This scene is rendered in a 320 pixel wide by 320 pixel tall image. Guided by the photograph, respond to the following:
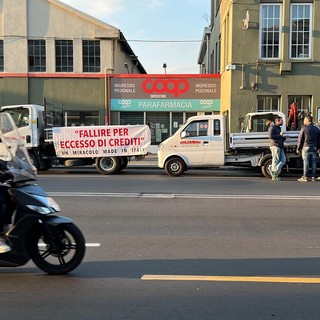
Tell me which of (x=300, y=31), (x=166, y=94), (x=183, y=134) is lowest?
(x=183, y=134)

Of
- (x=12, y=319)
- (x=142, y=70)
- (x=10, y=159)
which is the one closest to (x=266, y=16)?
(x=10, y=159)

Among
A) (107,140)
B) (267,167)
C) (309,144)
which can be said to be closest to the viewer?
(309,144)

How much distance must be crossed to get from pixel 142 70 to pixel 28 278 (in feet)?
112

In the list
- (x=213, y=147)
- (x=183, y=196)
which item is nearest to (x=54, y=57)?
(x=213, y=147)

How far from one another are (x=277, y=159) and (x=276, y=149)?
298 millimetres

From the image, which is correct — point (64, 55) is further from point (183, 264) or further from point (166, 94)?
point (183, 264)

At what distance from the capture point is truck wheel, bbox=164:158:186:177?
13852 mm

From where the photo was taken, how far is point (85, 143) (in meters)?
14.6

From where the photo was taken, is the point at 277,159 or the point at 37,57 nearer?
the point at 277,159

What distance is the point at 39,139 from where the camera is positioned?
15055 mm

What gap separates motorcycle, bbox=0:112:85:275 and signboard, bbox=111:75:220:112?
17.8 metres

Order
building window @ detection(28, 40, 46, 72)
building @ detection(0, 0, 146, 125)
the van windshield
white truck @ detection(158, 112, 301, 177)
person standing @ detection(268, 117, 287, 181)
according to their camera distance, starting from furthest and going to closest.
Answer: building window @ detection(28, 40, 46, 72), building @ detection(0, 0, 146, 125), the van windshield, white truck @ detection(158, 112, 301, 177), person standing @ detection(268, 117, 287, 181)

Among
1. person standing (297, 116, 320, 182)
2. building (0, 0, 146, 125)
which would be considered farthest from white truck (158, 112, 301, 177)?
building (0, 0, 146, 125)

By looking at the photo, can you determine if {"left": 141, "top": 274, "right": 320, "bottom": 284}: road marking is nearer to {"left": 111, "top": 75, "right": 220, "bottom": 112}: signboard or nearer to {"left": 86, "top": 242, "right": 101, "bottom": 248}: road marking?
{"left": 86, "top": 242, "right": 101, "bottom": 248}: road marking
